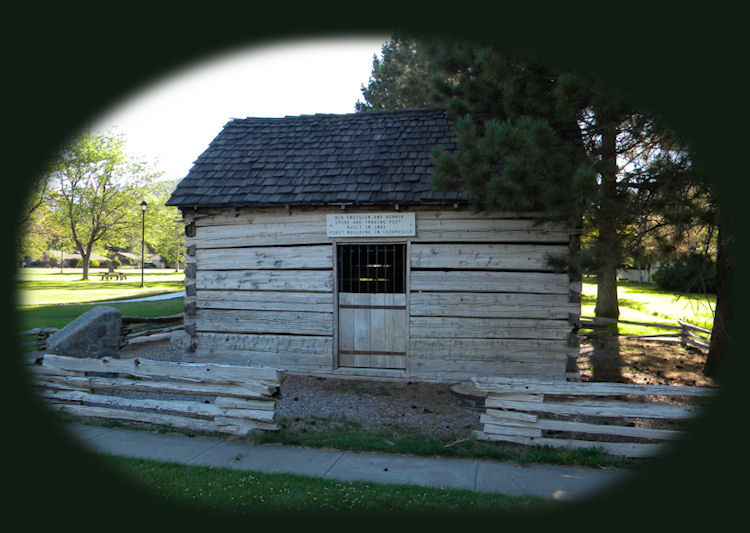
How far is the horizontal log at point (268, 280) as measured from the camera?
8656mm

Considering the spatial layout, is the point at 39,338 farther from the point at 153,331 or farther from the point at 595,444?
the point at 595,444

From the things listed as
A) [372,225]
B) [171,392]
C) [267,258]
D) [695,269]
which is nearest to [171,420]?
[171,392]

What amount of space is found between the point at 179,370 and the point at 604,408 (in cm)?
515

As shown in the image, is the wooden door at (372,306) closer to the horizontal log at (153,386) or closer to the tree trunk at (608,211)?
the horizontal log at (153,386)

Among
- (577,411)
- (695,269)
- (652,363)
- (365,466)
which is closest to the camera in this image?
(365,466)

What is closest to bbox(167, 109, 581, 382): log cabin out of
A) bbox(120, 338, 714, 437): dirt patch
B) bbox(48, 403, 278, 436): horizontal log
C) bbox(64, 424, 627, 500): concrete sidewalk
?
bbox(120, 338, 714, 437): dirt patch

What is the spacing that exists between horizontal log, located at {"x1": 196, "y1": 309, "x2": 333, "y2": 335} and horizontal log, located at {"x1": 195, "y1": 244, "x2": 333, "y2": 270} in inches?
34.7

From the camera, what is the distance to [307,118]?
11031mm

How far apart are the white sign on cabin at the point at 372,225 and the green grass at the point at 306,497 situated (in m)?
4.74

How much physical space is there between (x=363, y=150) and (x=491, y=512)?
7.31 metres

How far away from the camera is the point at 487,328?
823 cm

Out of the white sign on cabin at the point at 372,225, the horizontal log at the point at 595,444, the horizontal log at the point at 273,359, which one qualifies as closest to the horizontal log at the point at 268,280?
the white sign on cabin at the point at 372,225

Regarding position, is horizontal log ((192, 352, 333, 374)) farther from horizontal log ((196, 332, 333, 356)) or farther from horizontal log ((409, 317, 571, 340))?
horizontal log ((409, 317, 571, 340))

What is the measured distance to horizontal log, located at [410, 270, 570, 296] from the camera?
26.5 ft
